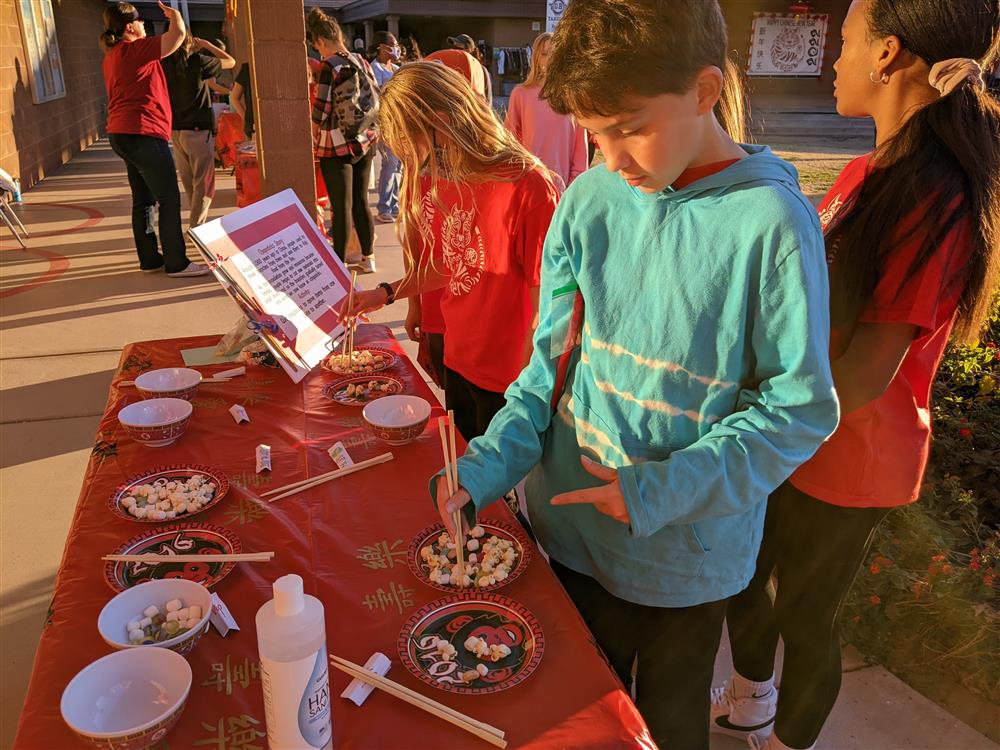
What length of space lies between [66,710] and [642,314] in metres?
1.00

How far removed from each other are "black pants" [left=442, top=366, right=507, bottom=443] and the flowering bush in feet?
4.19

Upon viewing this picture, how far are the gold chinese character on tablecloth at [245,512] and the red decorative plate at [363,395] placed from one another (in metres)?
0.50

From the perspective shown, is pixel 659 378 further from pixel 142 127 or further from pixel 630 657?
pixel 142 127

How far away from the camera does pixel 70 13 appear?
1352cm

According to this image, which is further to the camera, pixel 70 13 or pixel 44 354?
pixel 70 13

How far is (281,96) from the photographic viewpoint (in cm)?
310

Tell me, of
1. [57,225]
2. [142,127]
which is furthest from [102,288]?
[57,225]

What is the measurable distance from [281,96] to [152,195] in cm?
307

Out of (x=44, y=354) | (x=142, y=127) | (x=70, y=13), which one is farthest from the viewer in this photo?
(x=70, y=13)

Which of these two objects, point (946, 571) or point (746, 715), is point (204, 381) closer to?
point (746, 715)

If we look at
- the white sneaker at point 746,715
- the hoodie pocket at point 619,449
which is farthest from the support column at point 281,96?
the white sneaker at point 746,715

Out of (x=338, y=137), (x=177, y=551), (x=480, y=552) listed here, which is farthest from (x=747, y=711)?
(x=338, y=137)

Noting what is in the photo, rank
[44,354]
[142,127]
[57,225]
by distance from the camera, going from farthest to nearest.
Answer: [57,225]
[142,127]
[44,354]

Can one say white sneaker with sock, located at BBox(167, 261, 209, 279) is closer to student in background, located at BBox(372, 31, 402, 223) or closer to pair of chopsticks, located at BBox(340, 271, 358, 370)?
student in background, located at BBox(372, 31, 402, 223)
